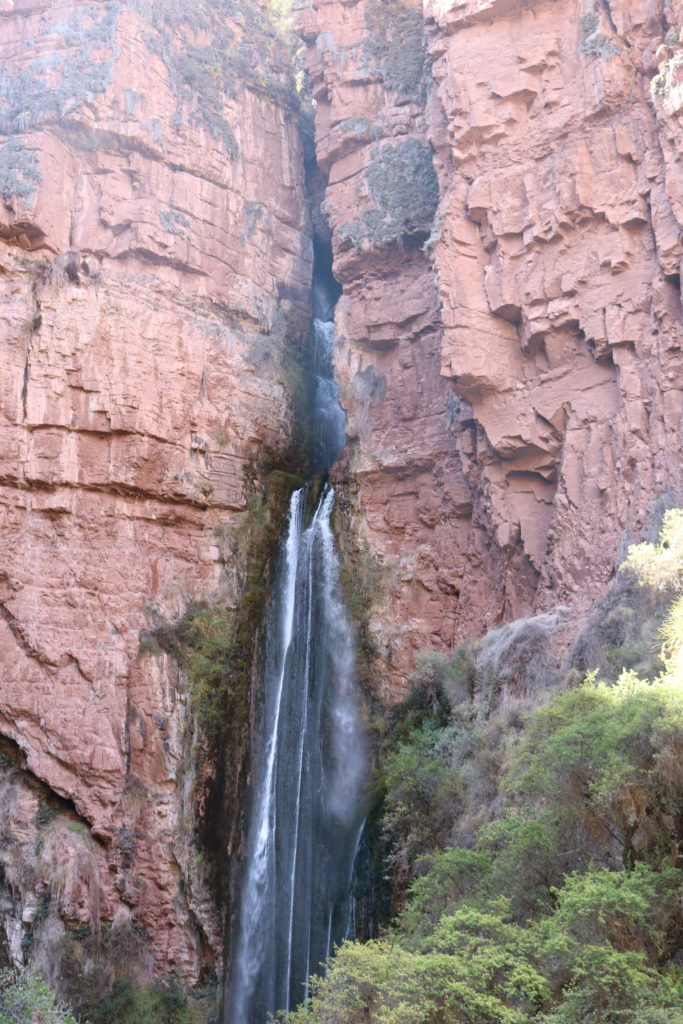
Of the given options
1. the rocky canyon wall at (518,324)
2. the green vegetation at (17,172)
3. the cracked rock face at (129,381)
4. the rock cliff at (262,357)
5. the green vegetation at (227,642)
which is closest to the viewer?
the rocky canyon wall at (518,324)

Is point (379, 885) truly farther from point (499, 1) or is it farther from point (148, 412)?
point (499, 1)

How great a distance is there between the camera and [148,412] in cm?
2555

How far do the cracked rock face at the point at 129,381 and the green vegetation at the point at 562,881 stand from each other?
8.76m

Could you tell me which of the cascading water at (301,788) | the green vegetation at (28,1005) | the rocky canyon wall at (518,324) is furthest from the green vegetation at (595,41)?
the green vegetation at (28,1005)

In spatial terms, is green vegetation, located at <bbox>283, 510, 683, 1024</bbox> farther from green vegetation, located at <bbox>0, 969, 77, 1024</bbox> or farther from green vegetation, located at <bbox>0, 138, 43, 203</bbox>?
green vegetation, located at <bbox>0, 138, 43, 203</bbox>

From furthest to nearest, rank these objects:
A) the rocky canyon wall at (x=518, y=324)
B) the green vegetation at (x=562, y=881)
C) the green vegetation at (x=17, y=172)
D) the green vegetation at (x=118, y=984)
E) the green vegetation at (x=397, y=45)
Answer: the green vegetation at (x=397, y=45)
the green vegetation at (x=17, y=172)
the green vegetation at (x=118, y=984)
the rocky canyon wall at (x=518, y=324)
the green vegetation at (x=562, y=881)

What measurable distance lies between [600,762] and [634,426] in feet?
31.5

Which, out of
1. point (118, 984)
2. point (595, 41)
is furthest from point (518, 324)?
point (118, 984)

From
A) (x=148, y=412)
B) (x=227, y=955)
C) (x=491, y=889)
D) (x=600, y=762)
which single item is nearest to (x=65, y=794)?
(x=227, y=955)

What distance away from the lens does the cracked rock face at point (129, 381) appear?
74.4 feet

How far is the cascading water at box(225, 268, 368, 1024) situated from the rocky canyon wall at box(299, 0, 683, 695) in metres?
1.41

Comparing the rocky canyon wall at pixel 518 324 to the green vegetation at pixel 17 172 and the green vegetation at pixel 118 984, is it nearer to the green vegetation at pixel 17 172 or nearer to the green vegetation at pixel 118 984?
the green vegetation at pixel 118 984

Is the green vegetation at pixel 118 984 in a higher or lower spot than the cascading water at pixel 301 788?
lower

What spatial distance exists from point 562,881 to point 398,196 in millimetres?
21912
